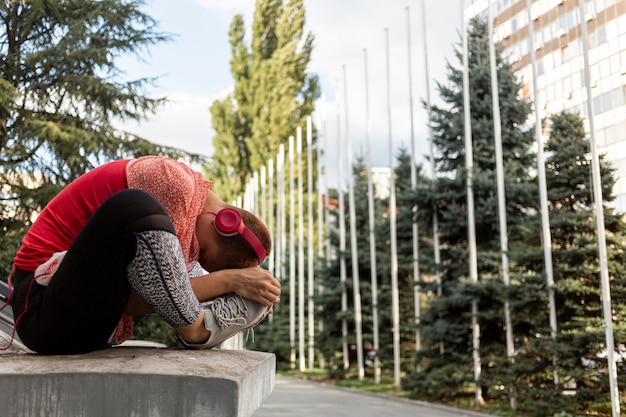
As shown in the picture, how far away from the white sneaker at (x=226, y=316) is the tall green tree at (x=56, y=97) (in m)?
8.41

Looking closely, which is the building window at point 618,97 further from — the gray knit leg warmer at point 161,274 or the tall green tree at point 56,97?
the gray knit leg warmer at point 161,274

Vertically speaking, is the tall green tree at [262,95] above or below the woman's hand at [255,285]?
above

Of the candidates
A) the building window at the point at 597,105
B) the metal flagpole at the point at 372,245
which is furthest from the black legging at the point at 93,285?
the metal flagpole at the point at 372,245

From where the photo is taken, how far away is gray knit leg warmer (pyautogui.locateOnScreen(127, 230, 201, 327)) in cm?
165

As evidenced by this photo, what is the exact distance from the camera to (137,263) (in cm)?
166

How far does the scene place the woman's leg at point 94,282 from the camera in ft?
5.44

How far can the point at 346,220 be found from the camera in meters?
21.4

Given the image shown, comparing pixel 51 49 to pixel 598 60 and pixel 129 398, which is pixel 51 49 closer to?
pixel 598 60

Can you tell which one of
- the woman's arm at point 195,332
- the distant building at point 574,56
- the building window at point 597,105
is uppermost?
the distant building at point 574,56

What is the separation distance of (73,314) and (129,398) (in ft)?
1.56

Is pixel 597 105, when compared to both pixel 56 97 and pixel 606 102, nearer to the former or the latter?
pixel 606 102

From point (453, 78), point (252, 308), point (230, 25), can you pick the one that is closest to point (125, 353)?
point (252, 308)

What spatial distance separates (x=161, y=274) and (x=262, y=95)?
32.9 meters

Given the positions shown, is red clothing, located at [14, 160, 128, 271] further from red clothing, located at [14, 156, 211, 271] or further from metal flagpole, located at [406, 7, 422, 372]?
metal flagpole, located at [406, 7, 422, 372]
